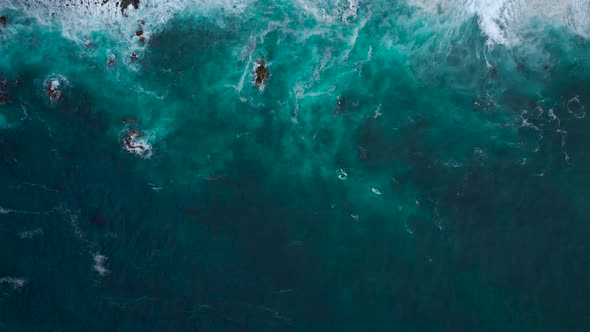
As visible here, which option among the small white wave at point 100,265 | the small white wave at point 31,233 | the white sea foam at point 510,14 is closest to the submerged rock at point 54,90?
the small white wave at point 31,233

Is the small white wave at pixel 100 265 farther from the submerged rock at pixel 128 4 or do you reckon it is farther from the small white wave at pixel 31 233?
the submerged rock at pixel 128 4

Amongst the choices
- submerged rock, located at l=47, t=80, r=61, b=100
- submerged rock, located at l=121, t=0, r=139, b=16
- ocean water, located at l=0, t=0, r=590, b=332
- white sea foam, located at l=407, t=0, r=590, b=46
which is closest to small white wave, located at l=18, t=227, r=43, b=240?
ocean water, located at l=0, t=0, r=590, b=332

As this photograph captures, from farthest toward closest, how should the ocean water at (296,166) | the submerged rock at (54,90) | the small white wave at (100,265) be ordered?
1. the submerged rock at (54,90)
2. the small white wave at (100,265)
3. the ocean water at (296,166)

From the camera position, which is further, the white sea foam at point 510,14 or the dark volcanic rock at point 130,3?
the dark volcanic rock at point 130,3

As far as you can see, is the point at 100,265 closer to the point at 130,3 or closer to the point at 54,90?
the point at 54,90

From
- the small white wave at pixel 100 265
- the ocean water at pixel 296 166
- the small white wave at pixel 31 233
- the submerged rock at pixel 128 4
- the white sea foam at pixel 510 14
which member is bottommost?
the small white wave at pixel 100 265

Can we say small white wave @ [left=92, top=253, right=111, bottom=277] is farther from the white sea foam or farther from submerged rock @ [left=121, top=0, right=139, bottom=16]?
the white sea foam

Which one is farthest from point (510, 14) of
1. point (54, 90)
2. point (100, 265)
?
point (100, 265)

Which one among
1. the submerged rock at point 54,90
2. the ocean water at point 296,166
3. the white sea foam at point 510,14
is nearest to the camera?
the ocean water at point 296,166
